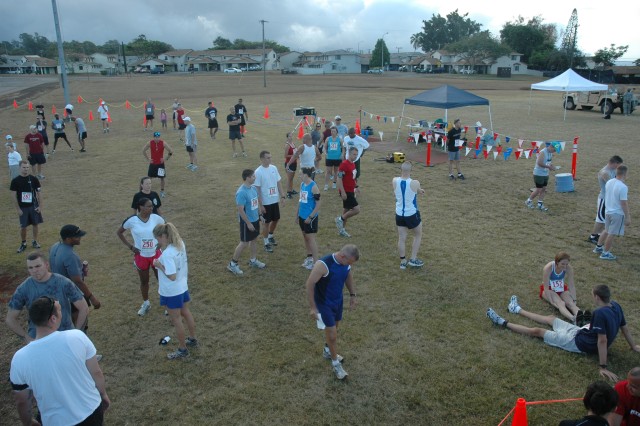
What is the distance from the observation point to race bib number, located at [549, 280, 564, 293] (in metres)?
6.57

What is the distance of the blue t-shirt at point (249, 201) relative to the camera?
24.5 ft

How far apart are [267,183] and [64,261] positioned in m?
3.81

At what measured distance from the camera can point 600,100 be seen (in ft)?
99.4

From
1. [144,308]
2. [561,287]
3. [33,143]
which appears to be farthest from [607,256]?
[33,143]

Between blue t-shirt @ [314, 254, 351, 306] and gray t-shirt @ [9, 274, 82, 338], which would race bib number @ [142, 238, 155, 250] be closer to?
gray t-shirt @ [9, 274, 82, 338]

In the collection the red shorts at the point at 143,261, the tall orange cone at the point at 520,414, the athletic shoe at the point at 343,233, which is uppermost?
the red shorts at the point at 143,261

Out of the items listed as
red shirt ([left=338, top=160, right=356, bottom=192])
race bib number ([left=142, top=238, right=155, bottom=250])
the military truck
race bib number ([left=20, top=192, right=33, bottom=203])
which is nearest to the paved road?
race bib number ([left=20, top=192, right=33, bottom=203])

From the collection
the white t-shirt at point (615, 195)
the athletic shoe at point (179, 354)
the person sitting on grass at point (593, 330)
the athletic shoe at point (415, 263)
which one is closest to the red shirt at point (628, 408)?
the person sitting on grass at point (593, 330)

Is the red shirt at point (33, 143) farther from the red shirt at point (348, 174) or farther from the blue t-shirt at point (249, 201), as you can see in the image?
the red shirt at point (348, 174)

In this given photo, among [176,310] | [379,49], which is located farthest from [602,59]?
[176,310]

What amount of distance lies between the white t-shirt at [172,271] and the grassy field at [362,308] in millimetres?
995

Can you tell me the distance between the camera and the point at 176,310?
5352mm

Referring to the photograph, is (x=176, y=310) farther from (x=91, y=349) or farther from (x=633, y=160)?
(x=633, y=160)

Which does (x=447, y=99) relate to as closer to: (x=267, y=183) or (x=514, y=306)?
(x=267, y=183)
